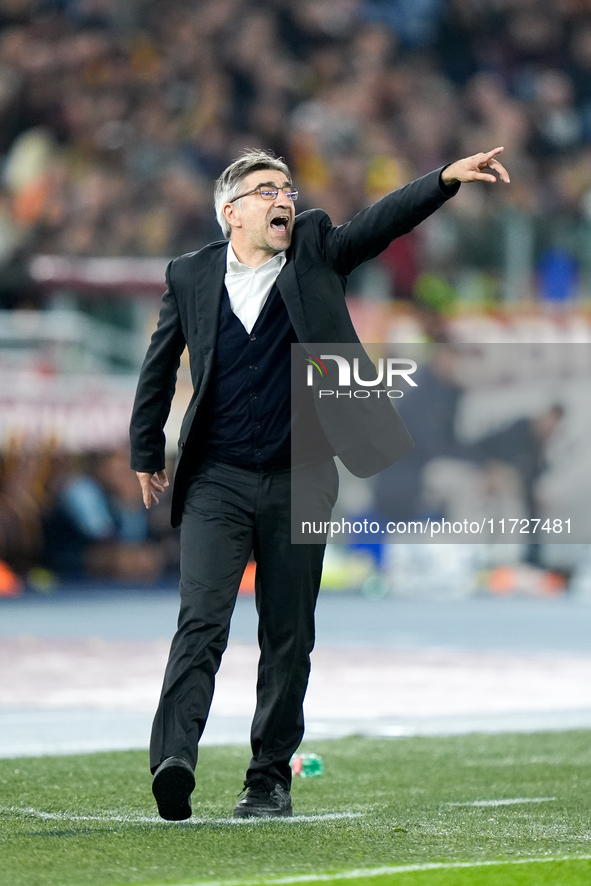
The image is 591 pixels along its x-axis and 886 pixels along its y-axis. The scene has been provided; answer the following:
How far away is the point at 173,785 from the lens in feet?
13.9

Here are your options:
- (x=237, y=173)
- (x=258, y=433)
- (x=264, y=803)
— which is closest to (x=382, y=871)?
(x=264, y=803)

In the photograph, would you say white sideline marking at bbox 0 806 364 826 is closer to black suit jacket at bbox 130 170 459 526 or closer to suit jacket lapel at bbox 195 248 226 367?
black suit jacket at bbox 130 170 459 526

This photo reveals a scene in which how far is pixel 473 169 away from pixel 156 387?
1.19 metres

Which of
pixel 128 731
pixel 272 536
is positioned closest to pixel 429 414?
pixel 128 731

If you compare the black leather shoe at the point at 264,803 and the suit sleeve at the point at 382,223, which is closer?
the suit sleeve at the point at 382,223

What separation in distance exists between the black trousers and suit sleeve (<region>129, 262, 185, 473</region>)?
176 mm

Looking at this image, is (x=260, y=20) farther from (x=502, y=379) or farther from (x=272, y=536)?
(x=272, y=536)

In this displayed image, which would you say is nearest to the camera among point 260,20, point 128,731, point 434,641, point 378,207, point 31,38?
point 378,207

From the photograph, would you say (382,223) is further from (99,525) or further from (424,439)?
(424,439)

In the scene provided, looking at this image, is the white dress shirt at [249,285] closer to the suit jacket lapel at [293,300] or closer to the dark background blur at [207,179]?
the suit jacket lapel at [293,300]

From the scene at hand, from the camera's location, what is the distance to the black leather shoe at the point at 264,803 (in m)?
4.66

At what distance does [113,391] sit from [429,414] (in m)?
3.71

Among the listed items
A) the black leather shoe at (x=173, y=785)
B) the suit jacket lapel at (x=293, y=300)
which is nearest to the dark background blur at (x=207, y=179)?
the suit jacket lapel at (x=293, y=300)

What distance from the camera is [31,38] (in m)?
18.6
